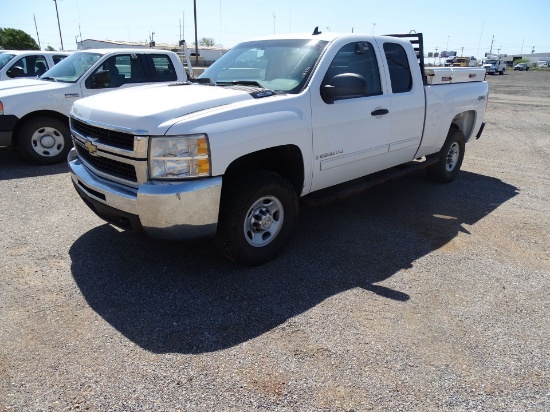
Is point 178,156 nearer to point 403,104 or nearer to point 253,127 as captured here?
point 253,127

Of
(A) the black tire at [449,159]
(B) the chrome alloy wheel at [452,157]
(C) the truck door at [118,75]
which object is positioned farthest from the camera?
(C) the truck door at [118,75]

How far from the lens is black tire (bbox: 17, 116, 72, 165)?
23.2 feet

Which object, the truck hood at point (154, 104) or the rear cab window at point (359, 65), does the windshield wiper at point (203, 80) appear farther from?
the rear cab window at point (359, 65)

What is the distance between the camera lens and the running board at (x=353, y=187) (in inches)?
172

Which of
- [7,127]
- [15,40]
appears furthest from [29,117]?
[15,40]

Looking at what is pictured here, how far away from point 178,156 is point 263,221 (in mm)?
1024

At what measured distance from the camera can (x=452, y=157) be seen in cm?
674

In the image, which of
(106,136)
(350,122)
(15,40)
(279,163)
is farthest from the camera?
(15,40)

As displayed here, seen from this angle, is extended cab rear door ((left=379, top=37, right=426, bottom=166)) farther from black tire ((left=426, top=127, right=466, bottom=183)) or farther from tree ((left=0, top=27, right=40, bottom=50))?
tree ((left=0, top=27, right=40, bottom=50))

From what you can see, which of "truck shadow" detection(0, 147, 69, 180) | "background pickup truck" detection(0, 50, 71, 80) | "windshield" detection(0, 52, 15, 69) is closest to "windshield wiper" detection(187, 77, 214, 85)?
"truck shadow" detection(0, 147, 69, 180)

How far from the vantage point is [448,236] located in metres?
4.82

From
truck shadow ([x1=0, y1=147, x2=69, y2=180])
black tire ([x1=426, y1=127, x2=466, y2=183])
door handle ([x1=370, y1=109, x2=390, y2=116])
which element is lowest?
truck shadow ([x1=0, y1=147, x2=69, y2=180])

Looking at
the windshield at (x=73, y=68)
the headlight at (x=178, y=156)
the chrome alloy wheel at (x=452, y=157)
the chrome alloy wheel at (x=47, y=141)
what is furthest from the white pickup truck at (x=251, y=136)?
the windshield at (x=73, y=68)

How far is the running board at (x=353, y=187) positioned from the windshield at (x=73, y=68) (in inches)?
206
